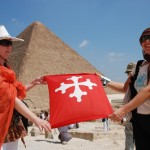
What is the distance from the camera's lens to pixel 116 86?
4.27 meters

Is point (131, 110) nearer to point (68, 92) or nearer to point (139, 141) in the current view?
point (139, 141)

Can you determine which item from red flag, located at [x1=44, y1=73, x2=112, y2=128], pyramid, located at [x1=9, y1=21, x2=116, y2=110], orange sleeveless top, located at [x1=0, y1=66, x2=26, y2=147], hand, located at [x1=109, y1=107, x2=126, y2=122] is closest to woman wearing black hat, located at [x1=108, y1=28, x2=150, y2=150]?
hand, located at [x1=109, y1=107, x2=126, y2=122]

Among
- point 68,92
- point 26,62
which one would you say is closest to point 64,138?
point 68,92

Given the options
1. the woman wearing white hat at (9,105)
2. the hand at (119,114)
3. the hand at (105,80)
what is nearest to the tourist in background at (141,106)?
the hand at (119,114)

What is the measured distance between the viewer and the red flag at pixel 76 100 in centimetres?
411

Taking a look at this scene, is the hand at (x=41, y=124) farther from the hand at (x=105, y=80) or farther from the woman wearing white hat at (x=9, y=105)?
the hand at (x=105, y=80)

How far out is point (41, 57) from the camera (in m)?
106

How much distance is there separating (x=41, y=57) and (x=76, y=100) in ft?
337

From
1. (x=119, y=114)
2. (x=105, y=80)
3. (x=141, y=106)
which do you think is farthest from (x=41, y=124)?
(x=105, y=80)

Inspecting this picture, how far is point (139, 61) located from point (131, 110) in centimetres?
46

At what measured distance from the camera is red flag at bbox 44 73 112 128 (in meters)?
4.11

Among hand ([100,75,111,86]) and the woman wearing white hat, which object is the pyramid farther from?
the woman wearing white hat

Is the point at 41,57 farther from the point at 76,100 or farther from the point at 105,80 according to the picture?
the point at 76,100

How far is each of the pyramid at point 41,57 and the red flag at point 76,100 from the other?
91.6m
